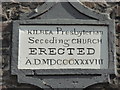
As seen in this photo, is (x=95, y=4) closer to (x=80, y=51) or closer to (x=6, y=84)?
(x=80, y=51)

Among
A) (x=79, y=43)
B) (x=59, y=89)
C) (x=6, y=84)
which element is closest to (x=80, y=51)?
(x=79, y=43)

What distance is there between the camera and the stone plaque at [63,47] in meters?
5.03

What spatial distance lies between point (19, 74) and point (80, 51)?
601 millimetres

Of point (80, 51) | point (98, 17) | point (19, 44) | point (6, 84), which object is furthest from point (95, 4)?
point (6, 84)

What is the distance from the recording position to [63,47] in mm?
5059

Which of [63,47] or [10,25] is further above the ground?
[10,25]

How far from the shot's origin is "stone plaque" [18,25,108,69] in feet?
16.5

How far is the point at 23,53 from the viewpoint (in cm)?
506

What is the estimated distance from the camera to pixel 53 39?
5074 mm

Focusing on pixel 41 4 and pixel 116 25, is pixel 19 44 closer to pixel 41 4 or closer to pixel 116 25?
pixel 41 4

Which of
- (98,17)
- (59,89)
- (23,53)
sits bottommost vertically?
(59,89)

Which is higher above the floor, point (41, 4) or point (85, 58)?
point (41, 4)

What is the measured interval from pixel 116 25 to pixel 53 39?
613 millimetres

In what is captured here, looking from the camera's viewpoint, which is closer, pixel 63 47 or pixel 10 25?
pixel 63 47
